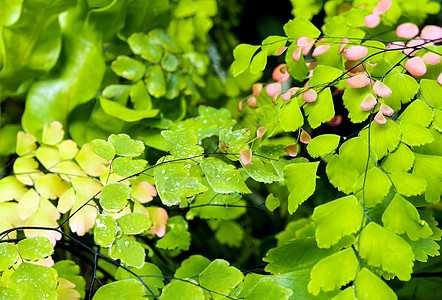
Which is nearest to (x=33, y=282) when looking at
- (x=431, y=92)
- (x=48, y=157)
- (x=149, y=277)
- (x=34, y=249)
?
(x=34, y=249)

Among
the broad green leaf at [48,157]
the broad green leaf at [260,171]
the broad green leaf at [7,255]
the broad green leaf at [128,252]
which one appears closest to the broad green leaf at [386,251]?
the broad green leaf at [260,171]

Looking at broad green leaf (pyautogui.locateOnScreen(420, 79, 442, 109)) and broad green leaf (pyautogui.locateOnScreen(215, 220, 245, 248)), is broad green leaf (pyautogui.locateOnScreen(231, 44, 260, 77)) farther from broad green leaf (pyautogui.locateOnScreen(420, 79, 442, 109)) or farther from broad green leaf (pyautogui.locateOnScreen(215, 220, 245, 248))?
broad green leaf (pyautogui.locateOnScreen(215, 220, 245, 248))

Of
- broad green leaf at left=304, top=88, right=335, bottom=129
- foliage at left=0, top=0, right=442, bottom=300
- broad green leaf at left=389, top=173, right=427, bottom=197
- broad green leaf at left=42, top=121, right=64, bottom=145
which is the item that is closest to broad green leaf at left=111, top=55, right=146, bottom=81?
foliage at left=0, top=0, right=442, bottom=300

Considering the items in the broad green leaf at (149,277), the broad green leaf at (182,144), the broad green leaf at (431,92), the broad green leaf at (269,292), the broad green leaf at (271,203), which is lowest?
the broad green leaf at (149,277)

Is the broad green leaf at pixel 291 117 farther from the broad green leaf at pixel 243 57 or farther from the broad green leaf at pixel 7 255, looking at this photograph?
the broad green leaf at pixel 7 255

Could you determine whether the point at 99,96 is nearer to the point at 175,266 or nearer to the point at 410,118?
the point at 175,266
